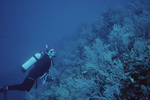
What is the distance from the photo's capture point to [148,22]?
4.19m

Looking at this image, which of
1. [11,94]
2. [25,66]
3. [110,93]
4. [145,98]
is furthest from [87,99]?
[11,94]

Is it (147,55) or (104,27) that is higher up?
(104,27)

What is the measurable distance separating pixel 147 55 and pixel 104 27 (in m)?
6.02

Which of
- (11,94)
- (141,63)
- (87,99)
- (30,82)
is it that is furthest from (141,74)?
(11,94)

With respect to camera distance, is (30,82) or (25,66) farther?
(25,66)

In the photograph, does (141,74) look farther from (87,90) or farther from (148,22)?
(148,22)

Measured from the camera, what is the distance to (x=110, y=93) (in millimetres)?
1914

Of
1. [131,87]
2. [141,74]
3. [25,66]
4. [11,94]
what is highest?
[25,66]

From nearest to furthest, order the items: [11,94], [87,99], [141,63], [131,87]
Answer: [131,87] < [141,63] < [87,99] < [11,94]

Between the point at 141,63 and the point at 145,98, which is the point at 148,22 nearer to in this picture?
the point at 141,63

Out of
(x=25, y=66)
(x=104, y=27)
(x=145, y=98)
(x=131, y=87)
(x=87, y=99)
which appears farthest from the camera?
(x=104, y=27)

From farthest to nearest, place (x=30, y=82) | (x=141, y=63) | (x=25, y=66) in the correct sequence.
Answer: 1. (x=25, y=66)
2. (x=30, y=82)
3. (x=141, y=63)

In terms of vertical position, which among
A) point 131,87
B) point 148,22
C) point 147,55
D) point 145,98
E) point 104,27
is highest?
point 104,27

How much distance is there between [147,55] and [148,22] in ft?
9.82
